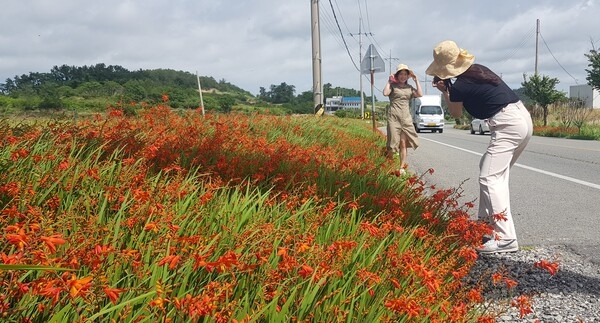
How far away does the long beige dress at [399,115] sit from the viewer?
26.6ft

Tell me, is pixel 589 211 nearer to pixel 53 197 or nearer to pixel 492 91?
pixel 492 91

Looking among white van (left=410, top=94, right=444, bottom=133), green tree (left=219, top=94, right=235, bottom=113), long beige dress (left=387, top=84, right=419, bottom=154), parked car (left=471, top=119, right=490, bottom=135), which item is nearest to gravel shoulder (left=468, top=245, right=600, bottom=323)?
long beige dress (left=387, top=84, right=419, bottom=154)

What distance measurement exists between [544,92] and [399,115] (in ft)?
106

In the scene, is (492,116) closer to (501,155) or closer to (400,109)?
(501,155)

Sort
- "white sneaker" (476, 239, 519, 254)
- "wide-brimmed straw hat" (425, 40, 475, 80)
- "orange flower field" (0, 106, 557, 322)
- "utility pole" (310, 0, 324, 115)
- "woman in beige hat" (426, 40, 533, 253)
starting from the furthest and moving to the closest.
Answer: "utility pole" (310, 0, 324, 115) → "wide-brimmed straw hat" (425, 40, 475, 80) → "woman in beige hat" (426, 40, 533, 253) → "white sneaker" (476, 239, 519, 254) → "orange flower field" (0, 106, 557, 322)

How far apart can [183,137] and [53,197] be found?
A: 233cm

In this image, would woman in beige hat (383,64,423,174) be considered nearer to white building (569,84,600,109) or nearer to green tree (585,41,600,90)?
green tree (585,41,600,90)

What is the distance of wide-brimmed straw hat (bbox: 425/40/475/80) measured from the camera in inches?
166

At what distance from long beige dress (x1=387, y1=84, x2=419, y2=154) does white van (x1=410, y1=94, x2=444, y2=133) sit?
96.1 ft

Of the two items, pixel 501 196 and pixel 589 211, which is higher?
pixel 501 196

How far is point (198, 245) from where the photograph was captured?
2135 millimetres

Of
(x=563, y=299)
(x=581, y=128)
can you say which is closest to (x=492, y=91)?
(x=563, y=299)

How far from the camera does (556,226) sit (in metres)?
5.10

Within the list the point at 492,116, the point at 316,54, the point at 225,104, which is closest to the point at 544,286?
the point at 492,116
